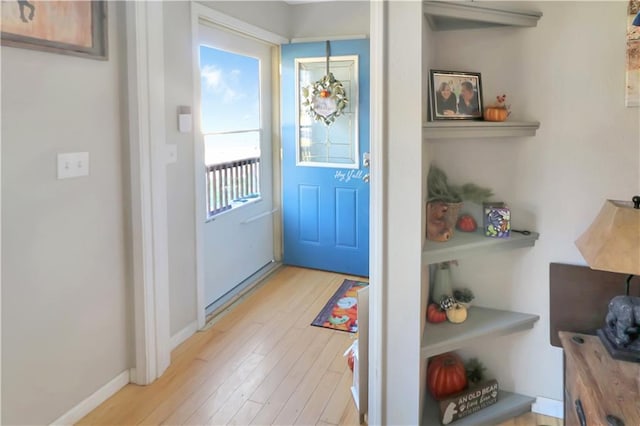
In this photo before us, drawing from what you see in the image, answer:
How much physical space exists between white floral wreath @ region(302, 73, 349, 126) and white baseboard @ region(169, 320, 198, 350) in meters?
1.89

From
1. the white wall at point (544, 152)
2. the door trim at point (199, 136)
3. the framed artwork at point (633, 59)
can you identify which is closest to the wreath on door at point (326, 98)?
the door trim at point (199, 136)

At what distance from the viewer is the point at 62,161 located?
196cm

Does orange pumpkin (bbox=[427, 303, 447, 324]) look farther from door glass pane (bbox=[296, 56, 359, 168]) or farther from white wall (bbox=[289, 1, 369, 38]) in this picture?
white wall (bbox=[289, 1, 369, 38])

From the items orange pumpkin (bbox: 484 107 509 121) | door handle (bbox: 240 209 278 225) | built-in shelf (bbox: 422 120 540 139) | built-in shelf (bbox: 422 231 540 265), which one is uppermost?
orange pumpkin (bbox: 484 107 509 121)

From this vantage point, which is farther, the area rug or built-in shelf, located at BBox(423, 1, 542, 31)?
the area rug

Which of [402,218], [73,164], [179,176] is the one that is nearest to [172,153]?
[179,176]

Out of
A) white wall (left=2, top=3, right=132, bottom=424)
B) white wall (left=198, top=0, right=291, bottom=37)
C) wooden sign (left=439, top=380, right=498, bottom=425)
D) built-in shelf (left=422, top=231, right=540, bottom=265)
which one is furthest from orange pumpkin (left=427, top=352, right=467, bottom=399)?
white wall (left=198, top=0, right=291, bottom=37)

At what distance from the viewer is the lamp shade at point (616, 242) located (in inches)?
53.9

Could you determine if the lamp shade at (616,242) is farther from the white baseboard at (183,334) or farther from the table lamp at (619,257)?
the white baseboard at (183,334)

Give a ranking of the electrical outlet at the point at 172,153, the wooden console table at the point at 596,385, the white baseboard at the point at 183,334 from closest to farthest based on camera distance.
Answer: the wooden console table at the point at 596,385 → the electrical outlet at the point at 172,153 → the white baseboard at the point at 183,334

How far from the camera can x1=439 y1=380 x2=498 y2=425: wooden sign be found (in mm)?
1960

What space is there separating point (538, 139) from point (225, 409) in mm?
1831

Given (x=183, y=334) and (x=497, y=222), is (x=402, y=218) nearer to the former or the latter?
(x=497, y=222)

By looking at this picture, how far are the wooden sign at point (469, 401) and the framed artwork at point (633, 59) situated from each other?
128 centimetres
